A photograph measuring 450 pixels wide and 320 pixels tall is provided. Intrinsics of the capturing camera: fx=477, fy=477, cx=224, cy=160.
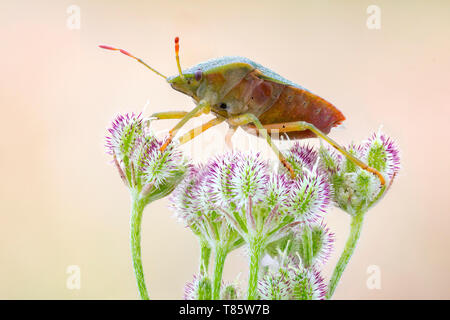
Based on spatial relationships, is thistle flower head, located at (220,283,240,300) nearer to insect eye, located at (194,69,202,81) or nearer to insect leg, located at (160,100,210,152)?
insect leg, located at (160,100,210,152)

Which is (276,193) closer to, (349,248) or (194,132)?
(349,248)

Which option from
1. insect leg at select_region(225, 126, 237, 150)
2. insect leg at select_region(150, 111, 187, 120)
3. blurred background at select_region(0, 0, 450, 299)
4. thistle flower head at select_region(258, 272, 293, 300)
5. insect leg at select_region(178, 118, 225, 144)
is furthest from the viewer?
blurred background at select_region(0, 0, 450, 299)

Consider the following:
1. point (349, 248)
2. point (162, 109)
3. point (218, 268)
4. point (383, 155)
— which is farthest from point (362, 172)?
point (162, 109)

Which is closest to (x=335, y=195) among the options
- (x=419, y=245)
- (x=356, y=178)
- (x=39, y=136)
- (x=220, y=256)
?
(x=356, y=178)

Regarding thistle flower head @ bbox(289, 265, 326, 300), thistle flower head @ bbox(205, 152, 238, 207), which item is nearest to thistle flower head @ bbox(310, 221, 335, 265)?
thistle flower head @ bbox(289, 265, 326, 300)

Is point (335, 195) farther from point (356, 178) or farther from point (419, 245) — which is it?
point (419, 245)

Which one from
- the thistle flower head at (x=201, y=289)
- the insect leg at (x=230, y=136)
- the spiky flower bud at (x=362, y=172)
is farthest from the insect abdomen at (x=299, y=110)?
the thistle flower head at (x=201, y=289)
